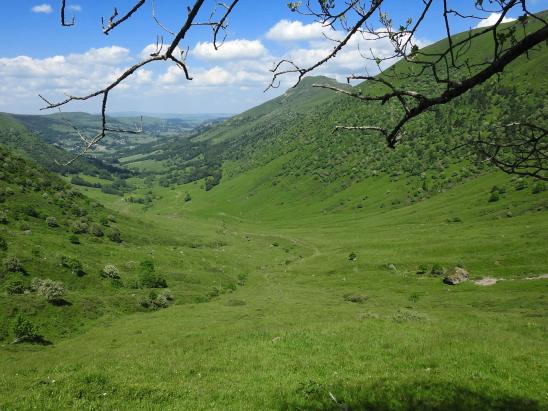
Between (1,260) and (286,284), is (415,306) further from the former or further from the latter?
(1,260)

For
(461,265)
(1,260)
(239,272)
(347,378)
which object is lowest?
(239,272)

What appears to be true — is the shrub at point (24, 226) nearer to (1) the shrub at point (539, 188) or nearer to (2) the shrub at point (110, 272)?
(2) the shrub at point (110, 272)

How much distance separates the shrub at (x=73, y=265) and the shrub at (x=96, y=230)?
30.6 meters

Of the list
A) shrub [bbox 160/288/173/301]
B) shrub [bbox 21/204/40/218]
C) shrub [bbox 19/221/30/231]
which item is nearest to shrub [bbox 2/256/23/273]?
shrub [bbox 160/288/173/301]

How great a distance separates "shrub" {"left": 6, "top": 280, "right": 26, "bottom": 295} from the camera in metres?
55.4

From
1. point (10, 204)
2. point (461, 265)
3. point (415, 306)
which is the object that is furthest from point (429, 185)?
point (10, 204)

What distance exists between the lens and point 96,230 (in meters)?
101

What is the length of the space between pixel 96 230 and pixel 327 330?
8837cm

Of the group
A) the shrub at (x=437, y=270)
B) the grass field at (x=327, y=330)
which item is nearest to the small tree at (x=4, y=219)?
the grass field at (x=327, y=330)

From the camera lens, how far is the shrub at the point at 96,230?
99.9m

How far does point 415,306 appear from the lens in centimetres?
5341

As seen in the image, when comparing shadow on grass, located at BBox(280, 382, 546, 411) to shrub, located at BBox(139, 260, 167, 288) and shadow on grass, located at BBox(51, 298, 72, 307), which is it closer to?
shadow on grass, located at BBox(51, 298, 72, 307)

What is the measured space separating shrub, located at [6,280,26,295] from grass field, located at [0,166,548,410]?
6970 millimetres

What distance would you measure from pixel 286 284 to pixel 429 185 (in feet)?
400
